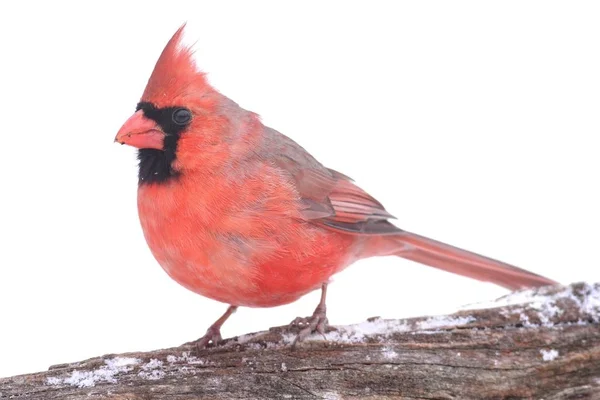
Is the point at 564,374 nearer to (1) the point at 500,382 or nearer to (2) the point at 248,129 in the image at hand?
(1) the point at 500,382

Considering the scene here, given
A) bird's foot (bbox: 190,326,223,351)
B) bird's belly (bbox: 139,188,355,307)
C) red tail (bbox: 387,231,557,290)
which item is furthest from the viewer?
red tail (bbox: 387,231,557,290)

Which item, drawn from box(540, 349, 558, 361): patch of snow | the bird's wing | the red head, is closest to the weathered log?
box(540, 349, 558, 361): patch of snow

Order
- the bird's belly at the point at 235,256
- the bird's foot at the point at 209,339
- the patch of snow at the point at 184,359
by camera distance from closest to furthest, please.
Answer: the bird's belly at the point at 235,256 → the patch of snow at the point at 184,359 → the bird's foot at the point at 209,339

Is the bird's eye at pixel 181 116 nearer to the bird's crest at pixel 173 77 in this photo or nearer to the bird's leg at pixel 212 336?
the bird's crest at pixel 173 77

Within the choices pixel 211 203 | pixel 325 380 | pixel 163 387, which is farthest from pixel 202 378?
pixel 211 203

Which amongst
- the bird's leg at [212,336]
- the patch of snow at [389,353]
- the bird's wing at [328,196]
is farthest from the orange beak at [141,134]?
the patch of snow at [389,353]

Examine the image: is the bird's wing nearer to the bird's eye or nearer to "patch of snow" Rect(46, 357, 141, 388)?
the bird's eye

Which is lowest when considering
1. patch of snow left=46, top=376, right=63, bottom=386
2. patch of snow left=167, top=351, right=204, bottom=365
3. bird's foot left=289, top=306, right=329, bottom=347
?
patch of snow left=46, top=376, right=63, bottom=386
